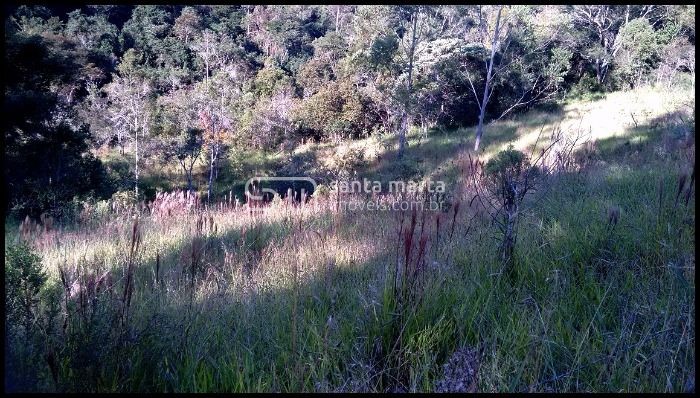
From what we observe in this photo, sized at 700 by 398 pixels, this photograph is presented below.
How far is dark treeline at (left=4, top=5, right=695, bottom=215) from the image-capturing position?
19531 mm

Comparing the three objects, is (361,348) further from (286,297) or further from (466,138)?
Answer: (466,138)

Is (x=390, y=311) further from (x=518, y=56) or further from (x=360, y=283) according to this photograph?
(x=518, y=56)

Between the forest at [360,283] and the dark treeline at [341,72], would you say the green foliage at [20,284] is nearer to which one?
the forest at [360,283]

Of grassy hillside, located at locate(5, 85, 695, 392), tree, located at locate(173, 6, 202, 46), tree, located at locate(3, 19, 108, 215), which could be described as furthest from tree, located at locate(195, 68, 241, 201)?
grassy hillside, located at locate(5, 85, 695, 392)

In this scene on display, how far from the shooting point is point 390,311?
190cm

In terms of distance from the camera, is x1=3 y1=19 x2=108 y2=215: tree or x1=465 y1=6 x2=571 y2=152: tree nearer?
x1=3 y1=19 x2=108 y2=215: tree

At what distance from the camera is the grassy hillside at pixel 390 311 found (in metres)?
1.57

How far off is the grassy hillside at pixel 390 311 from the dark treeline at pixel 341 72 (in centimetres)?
1306

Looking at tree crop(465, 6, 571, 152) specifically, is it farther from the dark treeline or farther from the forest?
the forest

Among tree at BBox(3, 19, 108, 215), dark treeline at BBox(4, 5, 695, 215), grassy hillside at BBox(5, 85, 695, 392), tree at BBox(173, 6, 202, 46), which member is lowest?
grassy hillside at BBox(5, 85, 695, 392)

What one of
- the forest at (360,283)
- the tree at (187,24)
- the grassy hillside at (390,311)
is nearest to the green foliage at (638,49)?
the forest at (360,283)

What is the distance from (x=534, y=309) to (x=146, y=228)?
13.3 feet

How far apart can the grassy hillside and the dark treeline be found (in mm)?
13060

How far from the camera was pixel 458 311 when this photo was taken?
1.96m
